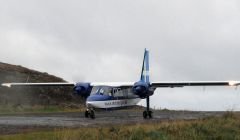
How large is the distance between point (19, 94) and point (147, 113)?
23672 millimetres

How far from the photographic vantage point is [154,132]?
23359mm

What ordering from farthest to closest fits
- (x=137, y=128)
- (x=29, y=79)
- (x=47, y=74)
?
(x=47, y=74), (x=29, y=79), (x=137, y=128)

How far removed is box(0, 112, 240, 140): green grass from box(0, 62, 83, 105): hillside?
31110 mm

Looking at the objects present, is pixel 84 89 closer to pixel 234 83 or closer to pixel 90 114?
pixel 90 114

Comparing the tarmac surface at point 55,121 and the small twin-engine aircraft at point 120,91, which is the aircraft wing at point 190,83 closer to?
the small twin-engine aircraft at point 120,91

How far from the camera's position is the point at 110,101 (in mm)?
40031

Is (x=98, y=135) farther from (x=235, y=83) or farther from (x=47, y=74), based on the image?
(x=47, y=74)

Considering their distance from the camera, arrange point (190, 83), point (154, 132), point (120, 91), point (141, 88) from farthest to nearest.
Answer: point (120, 91) → point (190, 83) → point (141, 88) → point (154, 132)

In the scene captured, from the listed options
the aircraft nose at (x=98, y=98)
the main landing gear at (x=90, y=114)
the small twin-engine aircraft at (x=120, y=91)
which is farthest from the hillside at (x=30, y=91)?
the main landing gear at (x=90, y=114)

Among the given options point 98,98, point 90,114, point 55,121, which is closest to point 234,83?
point 98,98

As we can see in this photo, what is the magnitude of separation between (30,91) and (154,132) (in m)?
38.9

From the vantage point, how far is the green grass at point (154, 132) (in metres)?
20.9

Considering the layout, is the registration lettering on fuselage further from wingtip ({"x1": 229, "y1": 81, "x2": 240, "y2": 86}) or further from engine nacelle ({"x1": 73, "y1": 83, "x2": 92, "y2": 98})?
wingtip ({"x1": 229, "y1": 81, "x2": 240, "y2": 86})

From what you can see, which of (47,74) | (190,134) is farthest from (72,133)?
(47,74)
